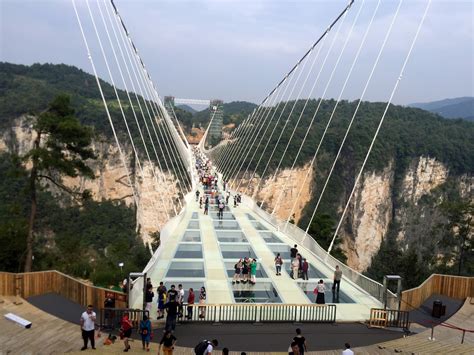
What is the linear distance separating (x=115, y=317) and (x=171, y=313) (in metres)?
1.28

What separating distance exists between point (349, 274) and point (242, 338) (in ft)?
17.6

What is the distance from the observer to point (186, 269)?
44.5ft

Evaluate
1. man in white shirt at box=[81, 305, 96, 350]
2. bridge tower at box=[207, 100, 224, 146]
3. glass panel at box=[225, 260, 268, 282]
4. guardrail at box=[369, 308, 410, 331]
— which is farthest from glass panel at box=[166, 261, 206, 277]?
bridge tower at box=[207, 100, 224, 146]

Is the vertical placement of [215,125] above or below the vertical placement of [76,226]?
above

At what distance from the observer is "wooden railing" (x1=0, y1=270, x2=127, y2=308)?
10.0m

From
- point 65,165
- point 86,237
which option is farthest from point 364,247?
point 65,165

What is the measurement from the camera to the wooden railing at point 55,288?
10.0 metres

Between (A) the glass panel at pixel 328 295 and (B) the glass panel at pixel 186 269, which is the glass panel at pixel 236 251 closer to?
(B) the glass panel at pixel 186 269

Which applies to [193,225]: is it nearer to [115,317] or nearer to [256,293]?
[256,293]

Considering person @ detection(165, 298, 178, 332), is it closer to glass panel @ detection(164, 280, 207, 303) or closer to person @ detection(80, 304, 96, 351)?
person @ detection(80, 304, 96, 351)

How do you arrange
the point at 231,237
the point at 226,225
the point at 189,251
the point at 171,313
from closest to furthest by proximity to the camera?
the point at 171,313 → the point at 189,251 → the point at 231,237 → the point at 226,225

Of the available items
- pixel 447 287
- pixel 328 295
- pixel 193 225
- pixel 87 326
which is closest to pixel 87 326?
pixel 87 326

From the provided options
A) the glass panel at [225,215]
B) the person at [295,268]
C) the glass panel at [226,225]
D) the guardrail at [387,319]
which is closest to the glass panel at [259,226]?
the glass panel at [226,225]

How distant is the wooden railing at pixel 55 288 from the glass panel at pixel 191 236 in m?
7.06
